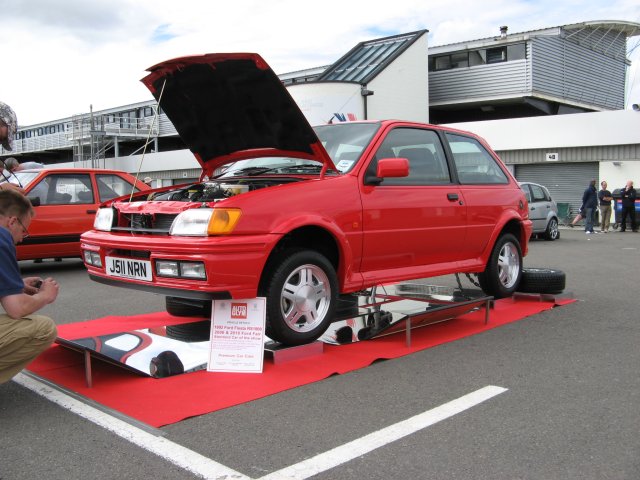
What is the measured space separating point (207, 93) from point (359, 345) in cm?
227

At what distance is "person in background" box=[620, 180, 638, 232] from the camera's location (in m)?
19.0

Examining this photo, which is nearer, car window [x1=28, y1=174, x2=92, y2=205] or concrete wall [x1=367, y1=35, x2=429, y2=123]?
car window [x1=28, y1=174, x2=92, y2=205]

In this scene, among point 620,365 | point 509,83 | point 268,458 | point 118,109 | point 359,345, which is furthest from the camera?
point 118,109

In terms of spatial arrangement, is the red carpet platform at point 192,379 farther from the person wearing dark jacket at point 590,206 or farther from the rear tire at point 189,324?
the person wearing dark jacket at point 590,206

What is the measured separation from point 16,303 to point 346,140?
2876mm

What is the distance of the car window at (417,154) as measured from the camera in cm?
507

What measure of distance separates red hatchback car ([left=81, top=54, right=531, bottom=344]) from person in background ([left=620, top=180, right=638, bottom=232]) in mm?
15144

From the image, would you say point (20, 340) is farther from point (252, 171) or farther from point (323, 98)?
point (323, 98)

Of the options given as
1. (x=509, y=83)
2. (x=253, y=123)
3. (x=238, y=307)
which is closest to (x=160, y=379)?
(x=238, y=307)

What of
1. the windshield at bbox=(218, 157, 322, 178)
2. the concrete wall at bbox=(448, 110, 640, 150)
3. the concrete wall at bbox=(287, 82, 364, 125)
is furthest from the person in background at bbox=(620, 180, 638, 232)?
the windshield at bbox=(218, 157, 322, 178)

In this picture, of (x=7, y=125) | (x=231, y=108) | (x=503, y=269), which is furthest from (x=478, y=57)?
(x=7, y=125)

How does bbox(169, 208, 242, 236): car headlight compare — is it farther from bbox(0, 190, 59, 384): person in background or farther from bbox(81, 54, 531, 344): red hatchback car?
bbox(0, 190, 59, 384): person in background

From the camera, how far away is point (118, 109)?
4359 cm

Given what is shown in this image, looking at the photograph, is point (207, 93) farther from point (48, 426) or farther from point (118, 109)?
Answer: point (118, 109)
